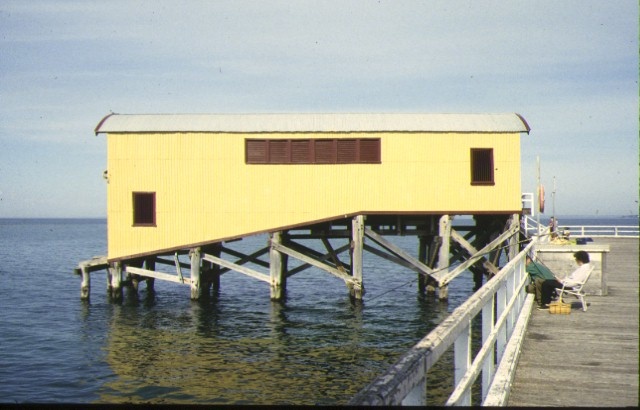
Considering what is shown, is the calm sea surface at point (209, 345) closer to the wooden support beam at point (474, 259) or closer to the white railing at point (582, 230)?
the wooden support beam at point (474, 259)

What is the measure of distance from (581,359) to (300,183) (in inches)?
684

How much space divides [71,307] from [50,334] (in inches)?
278

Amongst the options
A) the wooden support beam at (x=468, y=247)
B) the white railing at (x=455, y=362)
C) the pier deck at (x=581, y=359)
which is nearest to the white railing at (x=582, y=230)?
the wooden support beam at (x=468, y=247)

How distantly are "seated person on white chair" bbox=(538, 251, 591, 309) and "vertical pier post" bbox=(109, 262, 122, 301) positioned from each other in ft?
61.3

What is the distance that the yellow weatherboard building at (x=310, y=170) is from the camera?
82.3 ft

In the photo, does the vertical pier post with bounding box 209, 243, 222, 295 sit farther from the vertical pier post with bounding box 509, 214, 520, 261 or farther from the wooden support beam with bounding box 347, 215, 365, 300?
the vertical pier post with bounding box 509, 214, 520, 261

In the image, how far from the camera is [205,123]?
25.7 metres

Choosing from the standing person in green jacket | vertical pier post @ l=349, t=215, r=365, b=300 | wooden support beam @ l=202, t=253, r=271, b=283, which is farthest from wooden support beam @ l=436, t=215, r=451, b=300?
the standing person in green jacket

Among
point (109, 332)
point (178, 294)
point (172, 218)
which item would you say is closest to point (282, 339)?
point (109, 332)

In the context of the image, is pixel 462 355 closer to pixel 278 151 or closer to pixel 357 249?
pixel 357 249

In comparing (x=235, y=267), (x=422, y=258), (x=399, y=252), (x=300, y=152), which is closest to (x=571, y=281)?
(x=399, y=252)

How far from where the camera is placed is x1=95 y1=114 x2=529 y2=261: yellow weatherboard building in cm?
2508

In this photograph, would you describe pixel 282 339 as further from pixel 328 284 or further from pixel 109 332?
pixel 328 284

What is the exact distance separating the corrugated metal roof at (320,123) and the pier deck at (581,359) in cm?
1281
